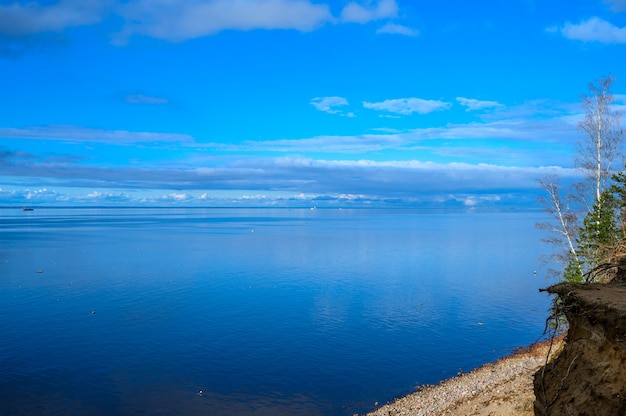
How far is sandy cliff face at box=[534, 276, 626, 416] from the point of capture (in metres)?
12.9

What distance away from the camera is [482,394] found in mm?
29047

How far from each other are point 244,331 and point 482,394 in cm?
2719

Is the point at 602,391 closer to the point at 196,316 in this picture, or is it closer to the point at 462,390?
the point at 462,390

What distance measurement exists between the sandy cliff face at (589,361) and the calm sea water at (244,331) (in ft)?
64.2

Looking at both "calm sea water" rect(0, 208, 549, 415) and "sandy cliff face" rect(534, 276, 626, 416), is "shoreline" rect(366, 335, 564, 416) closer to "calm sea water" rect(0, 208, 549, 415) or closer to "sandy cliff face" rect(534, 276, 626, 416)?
"calm sea water" rect(0, 208, 549, 415)

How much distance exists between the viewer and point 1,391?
34031 millimetres

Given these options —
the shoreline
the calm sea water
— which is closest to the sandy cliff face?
the shoreline

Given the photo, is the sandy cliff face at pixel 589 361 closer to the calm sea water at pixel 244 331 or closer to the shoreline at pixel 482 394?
the shoreline at pixel 482 394

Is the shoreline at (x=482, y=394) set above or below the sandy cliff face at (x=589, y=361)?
below

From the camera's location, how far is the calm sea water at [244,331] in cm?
3466

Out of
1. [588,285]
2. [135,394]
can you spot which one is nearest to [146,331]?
[135,394]

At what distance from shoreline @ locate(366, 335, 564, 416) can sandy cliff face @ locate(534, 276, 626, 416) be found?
7.13 meters

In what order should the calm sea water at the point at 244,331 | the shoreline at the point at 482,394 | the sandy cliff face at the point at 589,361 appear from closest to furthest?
the sandy cliff face at the point at 589,361 < the shoreline at the point at 482,394 < the calm sea water at the point at 244,331

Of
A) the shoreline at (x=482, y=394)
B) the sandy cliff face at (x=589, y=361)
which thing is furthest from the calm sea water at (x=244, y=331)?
the sandy cliff face at (x=589, y=361)
